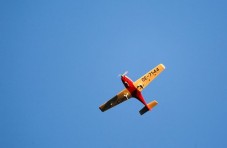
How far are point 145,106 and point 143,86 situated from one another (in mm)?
3983

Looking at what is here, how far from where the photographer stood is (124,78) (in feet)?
222

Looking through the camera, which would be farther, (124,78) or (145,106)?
(145,106)

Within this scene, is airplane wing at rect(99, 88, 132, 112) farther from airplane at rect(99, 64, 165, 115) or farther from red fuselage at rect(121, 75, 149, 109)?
red fuselage at rect(121, 75, 149, 109)

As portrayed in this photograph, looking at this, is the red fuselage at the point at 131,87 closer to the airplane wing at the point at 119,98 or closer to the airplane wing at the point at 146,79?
the airplane wing at the point at 146,79

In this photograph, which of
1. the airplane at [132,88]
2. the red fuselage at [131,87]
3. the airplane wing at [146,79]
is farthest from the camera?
the airplane wing at [146,79]

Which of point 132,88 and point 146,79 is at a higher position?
point 146,79

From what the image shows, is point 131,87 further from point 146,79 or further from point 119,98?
point 146,79

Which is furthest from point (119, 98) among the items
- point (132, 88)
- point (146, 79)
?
point (146, 79)

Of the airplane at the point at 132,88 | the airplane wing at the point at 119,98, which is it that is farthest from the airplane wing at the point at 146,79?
the airplane wing at the point at 119,98

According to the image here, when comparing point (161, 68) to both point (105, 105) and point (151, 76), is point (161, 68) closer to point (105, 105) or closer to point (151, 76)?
point (151, 76)

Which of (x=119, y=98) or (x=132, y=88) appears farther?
(x=119, y=98)

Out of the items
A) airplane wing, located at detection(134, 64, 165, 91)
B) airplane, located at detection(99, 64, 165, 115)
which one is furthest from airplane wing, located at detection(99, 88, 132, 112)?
airplane wing, located at detection(134, 64, 165, 91)

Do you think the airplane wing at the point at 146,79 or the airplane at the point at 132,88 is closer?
the airplane at the point at 132,88

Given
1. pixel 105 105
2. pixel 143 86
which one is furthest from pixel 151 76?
pixel 105 105
